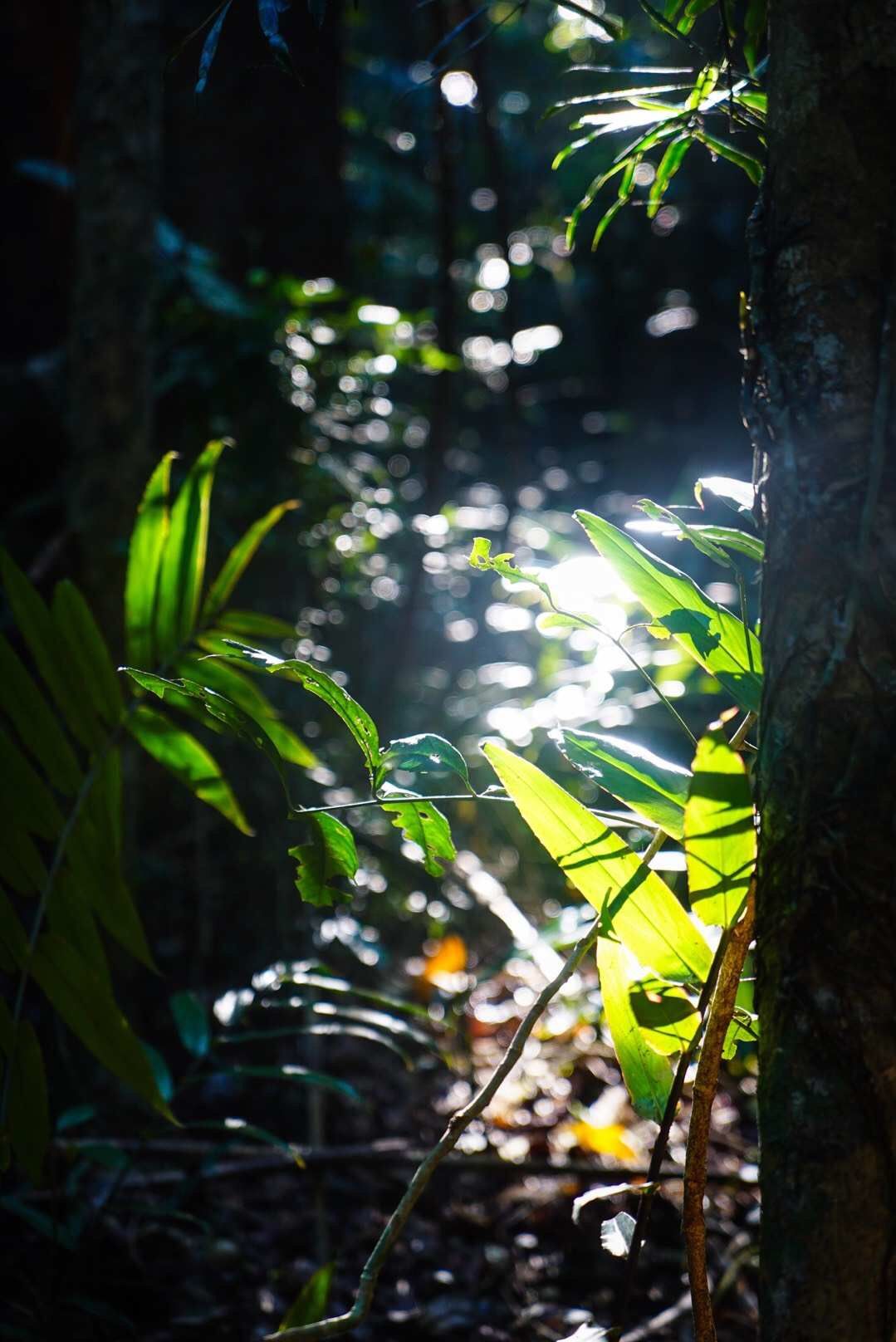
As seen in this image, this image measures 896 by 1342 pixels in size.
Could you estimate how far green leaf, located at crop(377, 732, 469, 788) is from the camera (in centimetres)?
62

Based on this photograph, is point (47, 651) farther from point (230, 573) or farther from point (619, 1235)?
point (619, 1235)

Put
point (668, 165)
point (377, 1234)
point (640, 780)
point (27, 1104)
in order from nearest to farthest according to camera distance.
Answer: point (640, 780) < point (668, 165) < point (27, 1104) < point (377, 1234)

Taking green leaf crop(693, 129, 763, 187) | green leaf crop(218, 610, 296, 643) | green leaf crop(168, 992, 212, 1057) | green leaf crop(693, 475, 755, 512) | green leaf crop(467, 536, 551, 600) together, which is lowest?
green leaf crop(168, 992, 212, 1057)

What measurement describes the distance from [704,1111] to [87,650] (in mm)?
799

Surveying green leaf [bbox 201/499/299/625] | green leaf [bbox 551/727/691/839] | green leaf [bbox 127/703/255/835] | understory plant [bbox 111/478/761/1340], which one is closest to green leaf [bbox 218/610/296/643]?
green leaf [bbox 201/499/299/625]

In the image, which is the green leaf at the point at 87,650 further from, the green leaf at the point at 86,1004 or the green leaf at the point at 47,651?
the green leaf at the point at 86,1004

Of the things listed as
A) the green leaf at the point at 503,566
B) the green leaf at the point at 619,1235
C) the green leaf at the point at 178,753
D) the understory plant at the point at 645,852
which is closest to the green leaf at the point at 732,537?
the understory plant at the point at 645,852

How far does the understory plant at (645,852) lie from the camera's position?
57cm

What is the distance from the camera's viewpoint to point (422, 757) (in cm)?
63

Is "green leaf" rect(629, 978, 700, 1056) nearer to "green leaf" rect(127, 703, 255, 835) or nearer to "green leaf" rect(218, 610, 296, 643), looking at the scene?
"green leaf" rect(127, 703, 255, 835)

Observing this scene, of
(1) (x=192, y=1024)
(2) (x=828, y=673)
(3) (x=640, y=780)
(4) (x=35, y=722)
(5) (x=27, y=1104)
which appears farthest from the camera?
(1) (x=192, y=1024)

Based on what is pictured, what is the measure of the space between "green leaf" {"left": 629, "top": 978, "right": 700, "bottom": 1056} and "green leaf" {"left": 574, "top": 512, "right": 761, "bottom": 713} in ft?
0.59

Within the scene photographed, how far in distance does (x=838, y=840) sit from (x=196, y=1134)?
146 centimetres

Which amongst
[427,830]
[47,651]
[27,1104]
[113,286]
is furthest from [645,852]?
[113,286]
